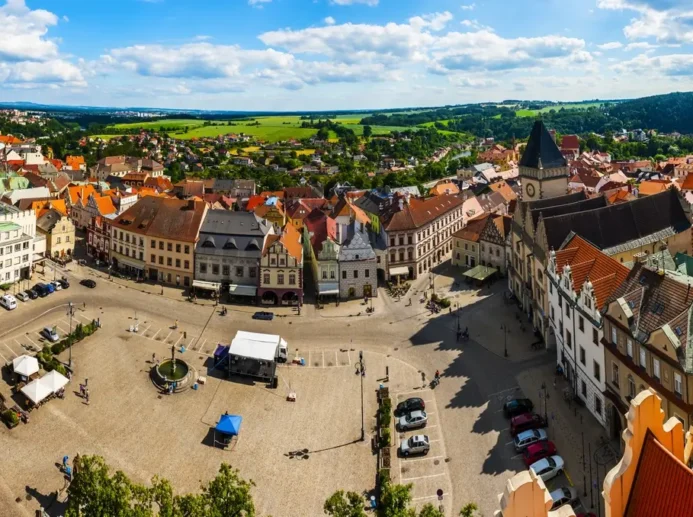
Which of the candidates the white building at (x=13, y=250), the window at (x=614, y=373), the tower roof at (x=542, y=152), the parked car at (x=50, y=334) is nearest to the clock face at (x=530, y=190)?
the tower roof at (x=542, y=152)

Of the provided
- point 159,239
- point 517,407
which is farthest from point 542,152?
point 159,239

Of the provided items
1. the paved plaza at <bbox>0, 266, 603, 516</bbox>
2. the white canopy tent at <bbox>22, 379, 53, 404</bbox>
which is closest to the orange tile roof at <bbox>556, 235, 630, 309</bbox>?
the paved plaza at <bbox>0, 266, 603, 516</bbox>

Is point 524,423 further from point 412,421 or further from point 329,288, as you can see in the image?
point 329,288

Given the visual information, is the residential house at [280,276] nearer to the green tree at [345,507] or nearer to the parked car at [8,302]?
the parked car at [8,302]

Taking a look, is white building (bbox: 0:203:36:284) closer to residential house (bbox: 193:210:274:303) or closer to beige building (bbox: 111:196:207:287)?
beige building (bbox: 111:196:207:287)

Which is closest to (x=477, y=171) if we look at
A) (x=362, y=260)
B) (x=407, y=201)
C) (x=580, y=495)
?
(x=407, y=201)

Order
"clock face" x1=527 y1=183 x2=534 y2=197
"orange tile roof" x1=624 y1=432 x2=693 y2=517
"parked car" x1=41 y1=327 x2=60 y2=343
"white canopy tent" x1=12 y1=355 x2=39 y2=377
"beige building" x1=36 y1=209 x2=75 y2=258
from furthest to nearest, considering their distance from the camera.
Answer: "beige building" x1=36 y1=209 x2=75 y2=258, "clock face" x1=527 y1=183 x2=534 y2=197, "parked car" x1=41 y1=327 x2=60 y2=343, "white canopy tent" x1=12 y1=355 x2=39 y2=377, "orange tile roof" x1=624 y1=432 x2=693 y2=517
